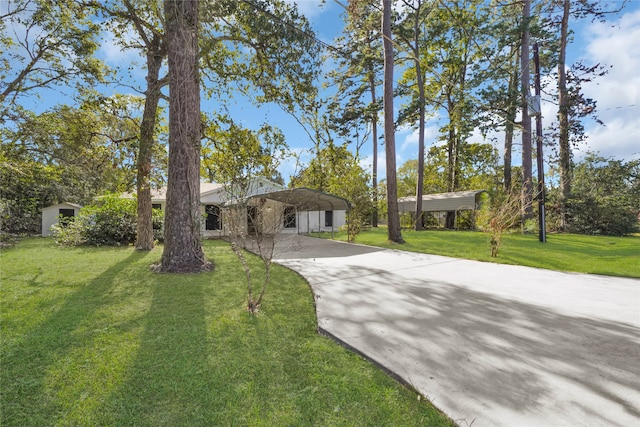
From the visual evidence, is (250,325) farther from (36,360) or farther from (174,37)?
(174,37)

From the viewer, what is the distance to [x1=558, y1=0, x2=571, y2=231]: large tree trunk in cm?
1494

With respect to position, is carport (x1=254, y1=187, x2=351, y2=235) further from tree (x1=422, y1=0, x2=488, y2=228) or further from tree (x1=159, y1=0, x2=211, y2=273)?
tree (x1=422, y1=0, x2=488, y2=228)

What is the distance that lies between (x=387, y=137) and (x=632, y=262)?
776 centimetres

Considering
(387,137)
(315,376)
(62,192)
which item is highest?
(387,137)

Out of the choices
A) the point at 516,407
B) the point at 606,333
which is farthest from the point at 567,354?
the point at 516,407

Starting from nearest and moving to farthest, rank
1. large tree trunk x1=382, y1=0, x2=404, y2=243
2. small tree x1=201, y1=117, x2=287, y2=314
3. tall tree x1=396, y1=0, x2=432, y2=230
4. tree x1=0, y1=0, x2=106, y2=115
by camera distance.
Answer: small tree x1=201, y1=117, x2=287, y2=314 < tree x1=0, y1=0, x2=106, y2=115 < large tree trunk x1=382, y1=0, x2=404, y2=243 < tall tree x1=396, y1=0, x2=432, y2=230

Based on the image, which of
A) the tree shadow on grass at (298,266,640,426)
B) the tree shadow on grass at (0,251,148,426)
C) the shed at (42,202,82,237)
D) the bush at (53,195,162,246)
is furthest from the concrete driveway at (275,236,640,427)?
the shed at (42,202,82,237)

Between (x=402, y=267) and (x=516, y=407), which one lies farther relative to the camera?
(x=402, y=267)

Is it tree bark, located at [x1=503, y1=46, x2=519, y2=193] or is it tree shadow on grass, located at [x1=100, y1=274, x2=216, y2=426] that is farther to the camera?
tree bark, located at [x1=503, y1=46, x2=519, y2=193]

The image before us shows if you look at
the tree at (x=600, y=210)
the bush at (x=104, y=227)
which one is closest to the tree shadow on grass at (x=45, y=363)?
the bush at (x=104, y=227)

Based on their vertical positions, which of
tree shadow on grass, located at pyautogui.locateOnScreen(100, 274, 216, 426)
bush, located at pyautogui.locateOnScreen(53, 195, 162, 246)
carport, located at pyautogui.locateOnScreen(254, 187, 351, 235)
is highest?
carport, located at pyautogui.locateOnScreen(254, 187, 351, 235)

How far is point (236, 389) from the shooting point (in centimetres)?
209

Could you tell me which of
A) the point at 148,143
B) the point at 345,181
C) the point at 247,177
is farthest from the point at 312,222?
the point at 247,177

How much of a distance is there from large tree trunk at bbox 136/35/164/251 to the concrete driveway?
6613 millimetres
